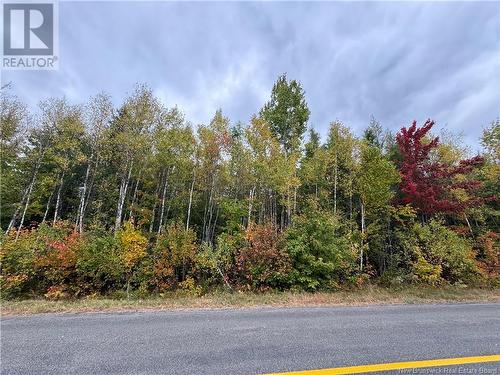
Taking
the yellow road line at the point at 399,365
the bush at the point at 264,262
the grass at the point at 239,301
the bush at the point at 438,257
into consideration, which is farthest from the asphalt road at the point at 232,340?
the bush at the point at 438,257

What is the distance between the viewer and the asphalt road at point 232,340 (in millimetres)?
3000

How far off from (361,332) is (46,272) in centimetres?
993

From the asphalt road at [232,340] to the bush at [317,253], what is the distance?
3683 millimetres

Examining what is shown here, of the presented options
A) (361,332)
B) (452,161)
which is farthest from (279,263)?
(452,161)

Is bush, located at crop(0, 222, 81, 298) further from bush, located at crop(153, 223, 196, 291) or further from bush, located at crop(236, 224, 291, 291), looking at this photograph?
bush, located at crop(236, 224, 291, 291)

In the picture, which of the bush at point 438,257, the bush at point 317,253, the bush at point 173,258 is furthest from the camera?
the bush at point 438,257

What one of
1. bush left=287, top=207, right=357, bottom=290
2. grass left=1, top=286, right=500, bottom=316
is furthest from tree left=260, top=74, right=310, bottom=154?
grass left=1, top=286, right=500, bottom=316

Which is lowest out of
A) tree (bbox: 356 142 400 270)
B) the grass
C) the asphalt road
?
the grass

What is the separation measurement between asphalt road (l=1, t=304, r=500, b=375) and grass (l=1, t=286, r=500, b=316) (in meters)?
0.73

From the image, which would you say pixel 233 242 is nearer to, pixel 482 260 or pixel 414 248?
pixel 414 248

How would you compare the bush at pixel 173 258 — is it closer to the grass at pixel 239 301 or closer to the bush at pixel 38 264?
the grass at pixel 239 301

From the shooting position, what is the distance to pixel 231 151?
16.3 metres

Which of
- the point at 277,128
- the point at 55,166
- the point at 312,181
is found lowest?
the point at 312,181

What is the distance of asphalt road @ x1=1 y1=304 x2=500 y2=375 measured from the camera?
3.00m
